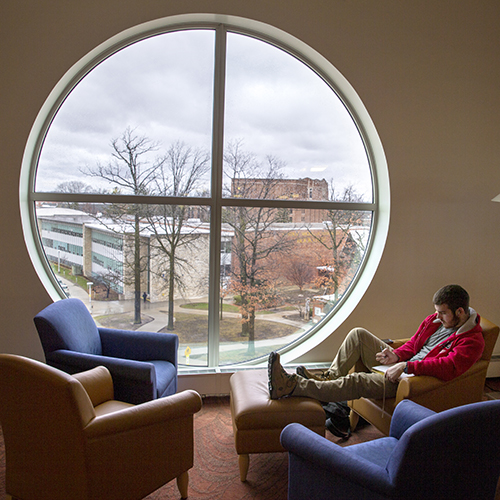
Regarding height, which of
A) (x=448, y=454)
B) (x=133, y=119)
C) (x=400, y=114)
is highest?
(x=400, y=114)

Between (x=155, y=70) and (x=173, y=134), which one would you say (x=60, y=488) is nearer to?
(x=173, y=134)

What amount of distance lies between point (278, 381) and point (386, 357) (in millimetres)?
878

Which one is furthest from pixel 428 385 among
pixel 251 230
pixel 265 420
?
pixel 251 230

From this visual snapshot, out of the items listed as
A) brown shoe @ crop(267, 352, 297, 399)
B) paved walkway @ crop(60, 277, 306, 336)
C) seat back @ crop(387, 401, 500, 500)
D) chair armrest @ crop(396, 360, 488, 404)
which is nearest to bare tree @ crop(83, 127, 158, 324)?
paved walkway @ crop(60, 277, 306, 336)

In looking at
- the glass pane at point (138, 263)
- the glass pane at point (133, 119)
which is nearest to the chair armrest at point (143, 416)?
the glass pane at point (138, 263)

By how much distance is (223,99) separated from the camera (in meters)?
3.35

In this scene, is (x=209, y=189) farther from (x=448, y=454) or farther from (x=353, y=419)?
(x=448, y=454)

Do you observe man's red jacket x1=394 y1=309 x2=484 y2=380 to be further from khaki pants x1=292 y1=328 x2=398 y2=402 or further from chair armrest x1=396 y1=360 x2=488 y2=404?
khaki pants x1=292 y1=328 x2=398 y2=402

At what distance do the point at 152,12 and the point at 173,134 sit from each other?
94 cm

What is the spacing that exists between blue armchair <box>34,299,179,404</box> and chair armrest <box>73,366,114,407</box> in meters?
0.08

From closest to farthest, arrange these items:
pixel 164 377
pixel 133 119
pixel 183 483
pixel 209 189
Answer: pixel 183 483 → pixel 164 377 → pixel 133 119 → pixel 209 189

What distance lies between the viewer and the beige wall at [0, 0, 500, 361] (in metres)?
3.04

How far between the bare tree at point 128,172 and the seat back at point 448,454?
8.74 feet

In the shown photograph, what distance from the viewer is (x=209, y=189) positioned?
3398 mm
